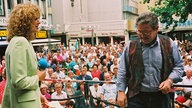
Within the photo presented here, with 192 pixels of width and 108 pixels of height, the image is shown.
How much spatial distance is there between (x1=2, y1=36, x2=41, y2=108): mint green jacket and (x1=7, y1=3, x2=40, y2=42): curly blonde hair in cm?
9

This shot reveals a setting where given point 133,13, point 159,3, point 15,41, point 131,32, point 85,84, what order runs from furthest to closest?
point 133,13
point 131,32
point 159,3
point 85,84
point 15,41

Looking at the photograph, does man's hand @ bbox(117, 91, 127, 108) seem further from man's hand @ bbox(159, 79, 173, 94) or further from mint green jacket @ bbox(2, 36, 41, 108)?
mint green jacket @ bbox(2, 36, 41, 108)

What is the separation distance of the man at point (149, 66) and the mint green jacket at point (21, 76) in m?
0.94

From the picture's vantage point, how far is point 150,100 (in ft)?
10.7

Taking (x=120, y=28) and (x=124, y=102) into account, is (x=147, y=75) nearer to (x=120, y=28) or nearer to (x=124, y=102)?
(x=124, y=102)

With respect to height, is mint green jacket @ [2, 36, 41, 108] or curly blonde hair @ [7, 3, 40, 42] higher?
curly blonde hair @ [7, 3, 40, 42]

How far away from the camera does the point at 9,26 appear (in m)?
2.81

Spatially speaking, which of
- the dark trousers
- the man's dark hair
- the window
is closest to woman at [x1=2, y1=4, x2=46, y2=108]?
the dark trousers

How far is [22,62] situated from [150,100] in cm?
134

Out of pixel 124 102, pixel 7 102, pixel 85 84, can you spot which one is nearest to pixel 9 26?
pixel 7 102

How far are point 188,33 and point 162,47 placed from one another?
4327cm

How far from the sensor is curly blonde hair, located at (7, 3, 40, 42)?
2756 mm

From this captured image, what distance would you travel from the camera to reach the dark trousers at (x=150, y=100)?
10.7 ft

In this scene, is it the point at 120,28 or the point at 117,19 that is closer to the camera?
the point at 120,28
